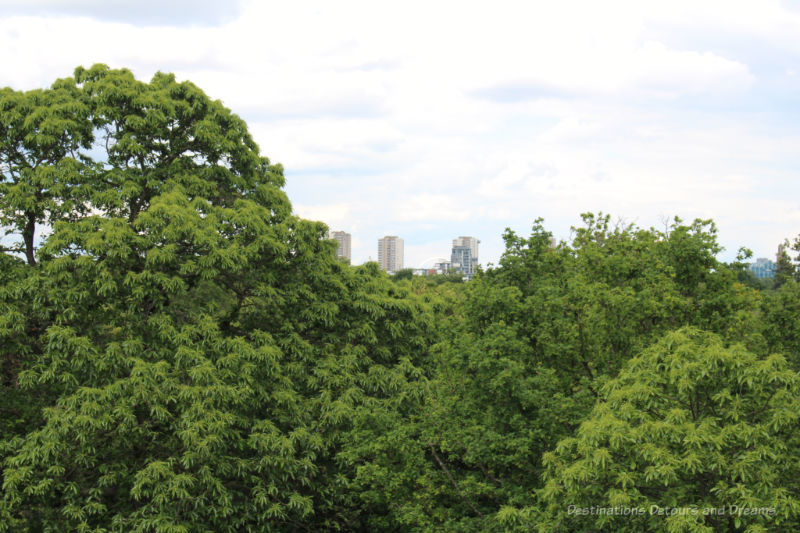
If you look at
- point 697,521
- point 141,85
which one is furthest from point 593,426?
point 141,85

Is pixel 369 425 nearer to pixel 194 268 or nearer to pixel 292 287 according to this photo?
pixel 292 287

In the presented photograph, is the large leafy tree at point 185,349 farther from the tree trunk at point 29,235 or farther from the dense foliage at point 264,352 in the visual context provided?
the tree trunk at point 29,235

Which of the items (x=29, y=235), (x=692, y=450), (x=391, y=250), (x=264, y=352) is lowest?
(x=692, y=450)

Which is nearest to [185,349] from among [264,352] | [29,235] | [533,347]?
[264,352]

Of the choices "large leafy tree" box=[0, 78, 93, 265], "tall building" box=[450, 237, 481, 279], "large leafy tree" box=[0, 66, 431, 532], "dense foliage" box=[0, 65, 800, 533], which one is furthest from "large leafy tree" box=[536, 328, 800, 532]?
"tall building" box=[450, 237, 481, 279]

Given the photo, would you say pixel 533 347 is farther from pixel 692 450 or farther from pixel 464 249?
pixel 464 249

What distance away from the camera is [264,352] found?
1307 cm

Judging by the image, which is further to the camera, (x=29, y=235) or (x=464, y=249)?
(x=464, y=249)

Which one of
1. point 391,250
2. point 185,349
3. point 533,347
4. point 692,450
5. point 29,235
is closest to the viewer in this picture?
point 692,450

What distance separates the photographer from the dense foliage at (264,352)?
37.2ft

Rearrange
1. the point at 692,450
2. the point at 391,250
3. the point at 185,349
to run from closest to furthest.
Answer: the point at 692,450
the point at 185,349
the point at 391,250

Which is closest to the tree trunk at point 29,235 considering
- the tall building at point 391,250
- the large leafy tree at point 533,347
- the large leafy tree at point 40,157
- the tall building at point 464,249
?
the large leafy tree at point 40,157

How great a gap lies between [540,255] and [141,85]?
31.3ft

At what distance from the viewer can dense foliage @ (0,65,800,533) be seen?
11.3m
